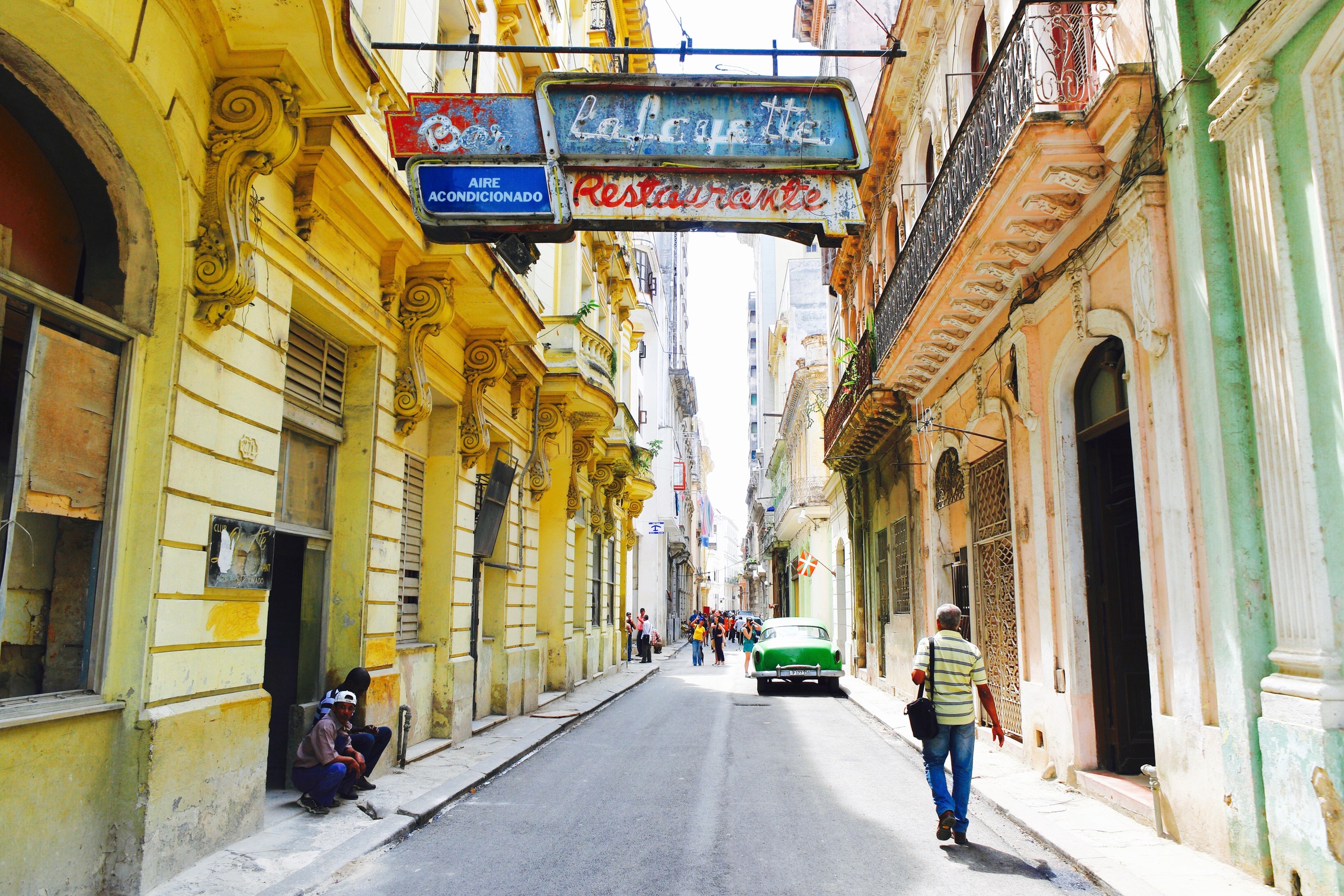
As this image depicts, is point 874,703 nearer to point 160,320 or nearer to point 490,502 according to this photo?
point 490,502

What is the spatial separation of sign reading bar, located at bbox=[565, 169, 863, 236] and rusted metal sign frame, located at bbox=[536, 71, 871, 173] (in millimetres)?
→ 71

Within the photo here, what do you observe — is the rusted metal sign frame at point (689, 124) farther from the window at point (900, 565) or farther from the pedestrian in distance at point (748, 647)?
the pedestrian in distance at point (748, 647)

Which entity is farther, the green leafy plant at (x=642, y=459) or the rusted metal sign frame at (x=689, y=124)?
the green leafy plant at (x=642, y=459)

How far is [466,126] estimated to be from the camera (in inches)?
252

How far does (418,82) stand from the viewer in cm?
970

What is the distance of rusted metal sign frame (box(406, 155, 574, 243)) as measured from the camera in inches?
244

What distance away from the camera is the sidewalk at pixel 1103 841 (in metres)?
5.32

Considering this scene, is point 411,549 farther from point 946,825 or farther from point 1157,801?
point 1157,801

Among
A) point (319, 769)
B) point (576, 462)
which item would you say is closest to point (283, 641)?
point (319, 769)

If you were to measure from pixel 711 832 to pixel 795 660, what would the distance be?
40.7 ft

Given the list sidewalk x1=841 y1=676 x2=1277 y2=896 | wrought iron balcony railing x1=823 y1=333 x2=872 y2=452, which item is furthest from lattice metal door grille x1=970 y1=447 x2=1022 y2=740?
wrought iron balcony railing x1=823 y1=333 x2=872 y2=452

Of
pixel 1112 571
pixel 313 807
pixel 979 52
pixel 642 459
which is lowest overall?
pixel 313 807

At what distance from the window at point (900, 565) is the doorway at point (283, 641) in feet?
33.9

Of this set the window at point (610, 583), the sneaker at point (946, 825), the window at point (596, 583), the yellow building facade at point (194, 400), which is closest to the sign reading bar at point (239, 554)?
the yellow building facade at point (194, 400)
